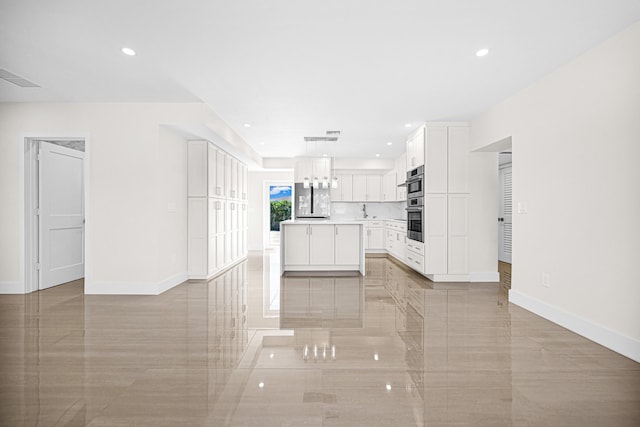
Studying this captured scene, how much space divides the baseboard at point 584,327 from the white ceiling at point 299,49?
2436mm

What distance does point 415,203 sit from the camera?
20.4 feet

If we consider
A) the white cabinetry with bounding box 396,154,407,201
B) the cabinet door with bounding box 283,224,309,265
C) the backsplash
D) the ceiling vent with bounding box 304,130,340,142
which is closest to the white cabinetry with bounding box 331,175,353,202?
the backsplash

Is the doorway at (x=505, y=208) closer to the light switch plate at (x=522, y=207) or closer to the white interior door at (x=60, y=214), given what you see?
the light switch plate at (x=522, y=207)

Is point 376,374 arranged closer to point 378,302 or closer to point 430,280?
point 378,302

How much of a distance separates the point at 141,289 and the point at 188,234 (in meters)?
Answer: 1.28

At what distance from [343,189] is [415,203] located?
3.70m

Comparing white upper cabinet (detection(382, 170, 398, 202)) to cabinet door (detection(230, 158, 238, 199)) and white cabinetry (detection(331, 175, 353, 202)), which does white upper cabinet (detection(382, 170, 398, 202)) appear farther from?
cabinet door (detection(230, 158, 238, 199))

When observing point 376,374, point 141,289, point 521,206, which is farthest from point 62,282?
point 521,206

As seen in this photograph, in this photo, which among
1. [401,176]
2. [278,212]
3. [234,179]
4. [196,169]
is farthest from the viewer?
[278,212]

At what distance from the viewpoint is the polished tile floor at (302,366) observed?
6.36 ft

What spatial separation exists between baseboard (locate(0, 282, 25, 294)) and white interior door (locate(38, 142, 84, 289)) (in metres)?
0.25

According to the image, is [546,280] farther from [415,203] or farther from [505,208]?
[505,208]

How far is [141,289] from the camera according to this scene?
478cm

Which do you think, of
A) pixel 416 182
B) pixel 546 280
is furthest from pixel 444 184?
pixel 546 280
